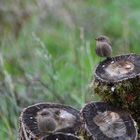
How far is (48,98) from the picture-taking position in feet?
13.1

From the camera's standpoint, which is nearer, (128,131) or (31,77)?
(128,131)

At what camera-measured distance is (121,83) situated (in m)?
2.43

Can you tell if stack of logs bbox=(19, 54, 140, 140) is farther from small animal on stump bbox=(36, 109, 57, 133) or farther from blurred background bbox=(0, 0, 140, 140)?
blurred background bbox=(0, 0, 140, 140)

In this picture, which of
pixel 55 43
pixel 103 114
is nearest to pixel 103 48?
pixel 103 114

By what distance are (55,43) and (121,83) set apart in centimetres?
343

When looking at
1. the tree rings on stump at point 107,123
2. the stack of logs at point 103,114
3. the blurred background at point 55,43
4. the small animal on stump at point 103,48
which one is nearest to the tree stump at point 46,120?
the stack of logs at point 103,114

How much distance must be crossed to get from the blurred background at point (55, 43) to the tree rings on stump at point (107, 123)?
123 cm

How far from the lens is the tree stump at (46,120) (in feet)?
7.85

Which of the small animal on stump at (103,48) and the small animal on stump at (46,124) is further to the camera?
the small animal on stump at (103,48)

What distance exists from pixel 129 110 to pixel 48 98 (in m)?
1.53

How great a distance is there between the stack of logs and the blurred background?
3.63ft

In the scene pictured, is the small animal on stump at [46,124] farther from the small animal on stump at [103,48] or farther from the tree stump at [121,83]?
the small animal on stump at [103,48]

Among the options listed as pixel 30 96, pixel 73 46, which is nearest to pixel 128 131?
pixel 30 96

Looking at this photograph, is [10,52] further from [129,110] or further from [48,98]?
[129,110]
